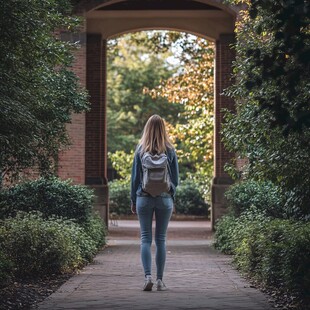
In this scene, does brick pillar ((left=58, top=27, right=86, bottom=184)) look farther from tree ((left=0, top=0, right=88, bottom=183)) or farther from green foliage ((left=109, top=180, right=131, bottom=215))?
green foliage ((left=109, top=180, right=131, bottom=215))

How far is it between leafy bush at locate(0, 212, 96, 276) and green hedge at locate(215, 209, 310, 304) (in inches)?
104

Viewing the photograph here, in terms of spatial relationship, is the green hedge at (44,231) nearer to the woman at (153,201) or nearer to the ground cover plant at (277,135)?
the woman at (153,201)

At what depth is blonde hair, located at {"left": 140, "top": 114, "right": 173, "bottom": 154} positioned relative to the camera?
425 inches

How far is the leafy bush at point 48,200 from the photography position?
703 inches

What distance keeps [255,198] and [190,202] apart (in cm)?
2651

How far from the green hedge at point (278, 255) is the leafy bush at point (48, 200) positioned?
3471 mm

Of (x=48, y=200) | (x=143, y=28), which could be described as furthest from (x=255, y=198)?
(x=143, y=28)

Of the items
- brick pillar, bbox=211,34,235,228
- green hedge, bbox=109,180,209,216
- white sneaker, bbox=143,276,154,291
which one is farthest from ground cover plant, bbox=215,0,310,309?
green hedge, bbox=109,180,209,216

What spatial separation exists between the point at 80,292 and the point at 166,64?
4729 cm

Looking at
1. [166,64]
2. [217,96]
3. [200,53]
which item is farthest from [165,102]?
[217,96]

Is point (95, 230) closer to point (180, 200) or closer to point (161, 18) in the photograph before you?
point (161, 18)

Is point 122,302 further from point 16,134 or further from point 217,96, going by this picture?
point 217,96

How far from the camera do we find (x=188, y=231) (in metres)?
31.5

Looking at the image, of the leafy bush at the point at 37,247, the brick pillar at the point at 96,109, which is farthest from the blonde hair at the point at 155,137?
the brick pillar at the point at 96,109
